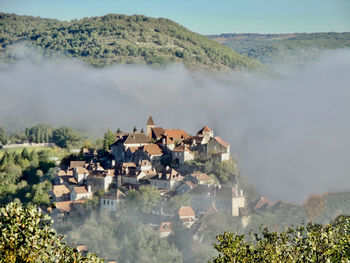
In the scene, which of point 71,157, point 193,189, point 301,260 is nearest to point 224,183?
point 193,189

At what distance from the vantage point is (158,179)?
65625 mm

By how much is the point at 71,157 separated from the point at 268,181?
2735cm

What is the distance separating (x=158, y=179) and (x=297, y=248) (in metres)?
43.8

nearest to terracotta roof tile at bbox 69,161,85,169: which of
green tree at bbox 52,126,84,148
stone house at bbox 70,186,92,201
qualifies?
stone house at bbox 70,186,92,201

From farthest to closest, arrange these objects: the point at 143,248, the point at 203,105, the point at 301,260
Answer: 1. the point at 203,105
2. the point at 143,248
3. the point at 301,260

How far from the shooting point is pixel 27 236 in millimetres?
17453

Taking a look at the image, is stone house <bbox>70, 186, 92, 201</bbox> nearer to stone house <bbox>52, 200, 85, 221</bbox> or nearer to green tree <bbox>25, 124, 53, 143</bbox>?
stone house <bbox>52, 200, 85, 221</bbox>

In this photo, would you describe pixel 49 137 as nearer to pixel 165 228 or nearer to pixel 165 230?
pixel 165 228

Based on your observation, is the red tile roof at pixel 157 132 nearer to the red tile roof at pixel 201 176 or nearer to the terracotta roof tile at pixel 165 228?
the red tile roof at pixel 201 176

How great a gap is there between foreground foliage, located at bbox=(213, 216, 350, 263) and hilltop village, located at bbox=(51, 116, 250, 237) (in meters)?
38.1

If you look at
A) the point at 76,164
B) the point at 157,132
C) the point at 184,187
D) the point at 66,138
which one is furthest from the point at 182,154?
the point at 66,138

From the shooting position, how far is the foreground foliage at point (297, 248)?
21047 millimetres

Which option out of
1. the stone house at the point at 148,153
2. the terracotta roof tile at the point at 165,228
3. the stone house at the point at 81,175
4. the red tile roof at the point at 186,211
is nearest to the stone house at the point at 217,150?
the stone house at the point at 148,153

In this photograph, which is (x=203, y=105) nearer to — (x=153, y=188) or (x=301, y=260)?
(x=153, y=188)
